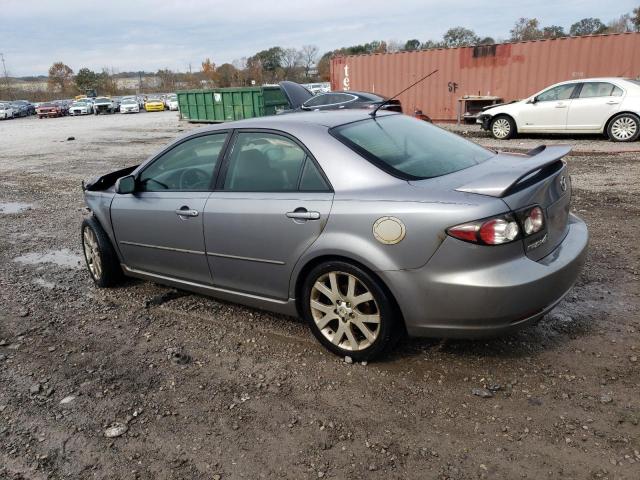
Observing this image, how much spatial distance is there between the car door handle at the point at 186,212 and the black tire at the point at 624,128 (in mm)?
11939

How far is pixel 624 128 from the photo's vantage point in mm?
12539

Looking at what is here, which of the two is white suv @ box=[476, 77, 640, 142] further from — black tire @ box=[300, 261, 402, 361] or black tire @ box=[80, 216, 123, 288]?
black tire @ box=[80, 216, 123, 288]

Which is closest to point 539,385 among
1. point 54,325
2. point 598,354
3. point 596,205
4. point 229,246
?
point 598,354

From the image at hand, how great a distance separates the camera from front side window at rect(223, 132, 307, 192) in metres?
3.50

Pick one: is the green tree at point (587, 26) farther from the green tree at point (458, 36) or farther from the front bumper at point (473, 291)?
the front bumper at point (473, 291)

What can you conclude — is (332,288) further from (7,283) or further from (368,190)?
(7,283)

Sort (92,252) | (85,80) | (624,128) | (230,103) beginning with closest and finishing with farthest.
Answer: (92,252) → (624,128) → (230,103) → (85,80)

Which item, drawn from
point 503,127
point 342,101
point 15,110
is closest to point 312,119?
point 342,101

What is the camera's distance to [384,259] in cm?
301

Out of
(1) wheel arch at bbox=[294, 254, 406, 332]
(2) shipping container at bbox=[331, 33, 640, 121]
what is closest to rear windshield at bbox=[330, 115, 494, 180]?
(1) wheel arch at bbox=[294, 254, 406, 332]

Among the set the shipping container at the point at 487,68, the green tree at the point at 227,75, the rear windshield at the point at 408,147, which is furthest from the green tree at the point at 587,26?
the rear windshield at the point at 408,147

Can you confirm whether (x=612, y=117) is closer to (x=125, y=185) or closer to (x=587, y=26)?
(x=125, y=185)

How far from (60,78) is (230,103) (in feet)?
280

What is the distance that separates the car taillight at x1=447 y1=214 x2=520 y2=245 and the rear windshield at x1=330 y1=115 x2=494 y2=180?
51 centimetres
